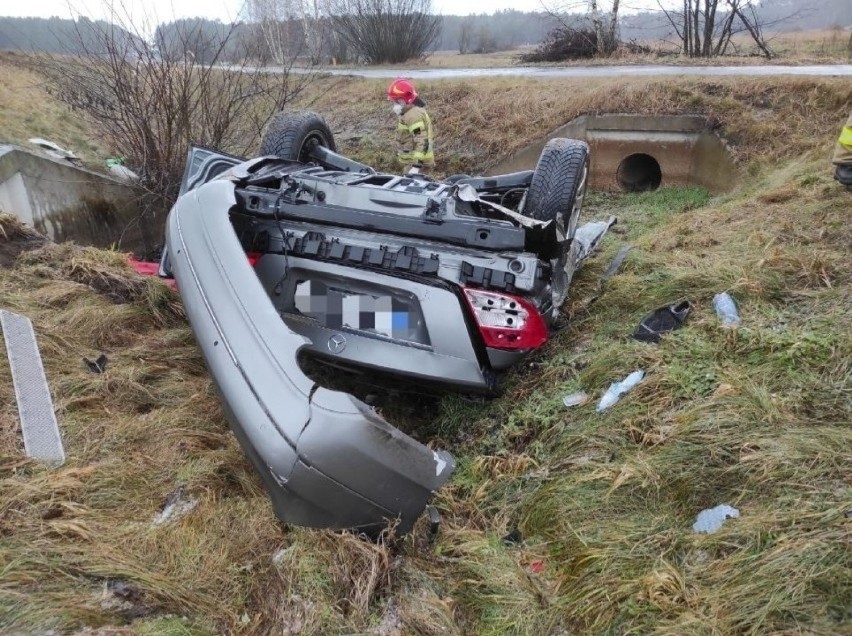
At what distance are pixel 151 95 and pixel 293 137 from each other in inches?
130

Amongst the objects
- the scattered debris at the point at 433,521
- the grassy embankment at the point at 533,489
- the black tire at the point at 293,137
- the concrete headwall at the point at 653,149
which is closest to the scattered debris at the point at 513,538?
the grassy embankment at the point at 533,489

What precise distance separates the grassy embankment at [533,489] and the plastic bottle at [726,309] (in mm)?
54

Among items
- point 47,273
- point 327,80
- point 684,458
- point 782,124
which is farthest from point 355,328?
point 327,80

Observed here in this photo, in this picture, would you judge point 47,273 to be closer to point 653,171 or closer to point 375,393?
point 375,393

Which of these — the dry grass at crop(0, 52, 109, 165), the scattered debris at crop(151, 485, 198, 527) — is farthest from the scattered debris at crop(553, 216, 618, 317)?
the dry grass at crop(0, 52, 109, 165)

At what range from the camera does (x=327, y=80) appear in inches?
541

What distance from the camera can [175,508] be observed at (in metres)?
2.18

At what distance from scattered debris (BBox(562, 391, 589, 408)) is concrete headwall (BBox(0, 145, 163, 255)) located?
5455 millimetres

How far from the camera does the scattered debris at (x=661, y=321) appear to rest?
10.0ft

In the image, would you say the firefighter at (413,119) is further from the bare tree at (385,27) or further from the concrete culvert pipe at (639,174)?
the bare tree at (385,27)

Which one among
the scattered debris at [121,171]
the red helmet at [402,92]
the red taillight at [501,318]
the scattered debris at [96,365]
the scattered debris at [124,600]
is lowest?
the scattered debris at [124,600]

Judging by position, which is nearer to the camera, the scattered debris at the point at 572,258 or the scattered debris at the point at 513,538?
the scattered debris at the point at 513,538

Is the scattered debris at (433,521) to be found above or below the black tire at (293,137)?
below

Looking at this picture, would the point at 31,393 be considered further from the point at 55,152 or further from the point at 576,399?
the point at 55,152
